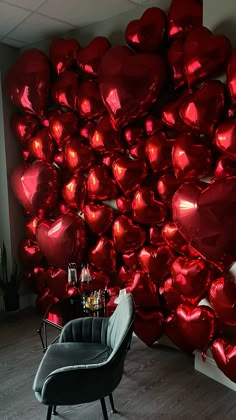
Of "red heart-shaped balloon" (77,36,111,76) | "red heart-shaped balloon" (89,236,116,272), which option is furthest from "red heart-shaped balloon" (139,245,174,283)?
"red heart-shaped balloon" (77,36,111,76)

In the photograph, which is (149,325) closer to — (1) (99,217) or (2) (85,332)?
(2) (85,332)

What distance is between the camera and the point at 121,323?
1.78m

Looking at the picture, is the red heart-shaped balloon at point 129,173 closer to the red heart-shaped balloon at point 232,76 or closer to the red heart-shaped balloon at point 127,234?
the red heart-shaped balloon at point 127,234

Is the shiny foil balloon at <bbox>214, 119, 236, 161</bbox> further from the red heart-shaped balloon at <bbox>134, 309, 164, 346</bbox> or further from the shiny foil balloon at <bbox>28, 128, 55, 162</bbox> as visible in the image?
the shiny foil balloon at <bbox>28, 128, 55, 162</bbox>

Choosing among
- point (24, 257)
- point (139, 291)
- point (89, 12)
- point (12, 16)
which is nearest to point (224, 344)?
point (139, 291)

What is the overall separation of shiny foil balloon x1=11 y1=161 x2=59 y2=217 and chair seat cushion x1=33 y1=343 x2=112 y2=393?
54.6 inches

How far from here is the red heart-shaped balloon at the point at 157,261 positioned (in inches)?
94.4

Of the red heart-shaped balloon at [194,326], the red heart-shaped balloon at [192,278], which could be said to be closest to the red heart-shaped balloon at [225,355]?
the red heart-shaped balloon at [194,326]

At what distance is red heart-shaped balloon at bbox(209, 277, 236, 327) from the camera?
6.35 ft

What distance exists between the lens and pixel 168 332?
2.46 metres

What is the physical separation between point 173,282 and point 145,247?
34cm

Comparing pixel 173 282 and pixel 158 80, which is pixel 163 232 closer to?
pixel 173 282

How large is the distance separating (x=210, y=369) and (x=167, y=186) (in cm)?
116

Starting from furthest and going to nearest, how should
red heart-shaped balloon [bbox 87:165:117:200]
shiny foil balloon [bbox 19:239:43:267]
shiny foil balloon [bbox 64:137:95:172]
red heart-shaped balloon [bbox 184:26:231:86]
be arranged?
shiny foil balloon [bbox 19:239:43:267] < shiny foil balloon [bbox 64:137:95:172] < red heart-shaped balloon [bbox 87:165:117:200] < red heart-shaped balloon [bbox 184:26:231:86]
